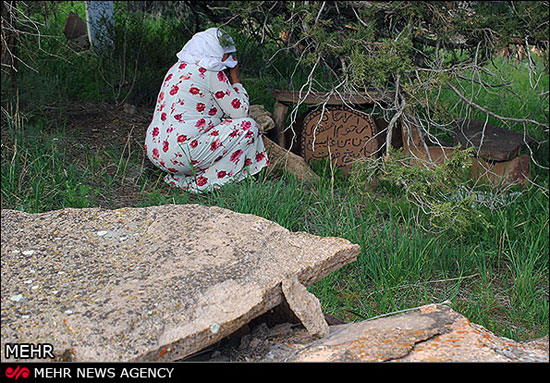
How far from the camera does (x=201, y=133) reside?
15.2ft

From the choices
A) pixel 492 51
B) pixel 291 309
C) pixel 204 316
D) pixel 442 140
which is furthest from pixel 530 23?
pixel 204 316

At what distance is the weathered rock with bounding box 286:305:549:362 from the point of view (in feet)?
6.22

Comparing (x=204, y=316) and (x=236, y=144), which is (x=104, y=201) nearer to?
(x=236, y=144)

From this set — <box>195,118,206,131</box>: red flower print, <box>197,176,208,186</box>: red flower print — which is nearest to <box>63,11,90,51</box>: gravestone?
<box>195,118,206,131</box>: red flower print

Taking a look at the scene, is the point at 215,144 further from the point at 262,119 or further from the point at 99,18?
the point at 99,18

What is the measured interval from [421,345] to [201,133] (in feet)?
9.86

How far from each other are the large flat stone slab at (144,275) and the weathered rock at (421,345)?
265mm

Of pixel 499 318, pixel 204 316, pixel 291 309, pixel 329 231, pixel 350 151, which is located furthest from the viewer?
pixel 350 151

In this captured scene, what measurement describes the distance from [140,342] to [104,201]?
2.50m

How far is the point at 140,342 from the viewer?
5.97ft

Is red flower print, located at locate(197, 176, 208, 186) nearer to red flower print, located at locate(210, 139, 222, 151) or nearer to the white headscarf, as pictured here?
red flower print, located at locate(210, 139, 222, 151)

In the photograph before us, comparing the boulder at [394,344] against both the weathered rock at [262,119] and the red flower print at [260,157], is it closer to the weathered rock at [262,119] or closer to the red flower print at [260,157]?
the red flower print at [260,157]

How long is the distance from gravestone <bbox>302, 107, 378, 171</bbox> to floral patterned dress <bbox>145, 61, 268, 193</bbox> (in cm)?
61

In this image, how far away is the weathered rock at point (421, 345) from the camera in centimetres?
189
